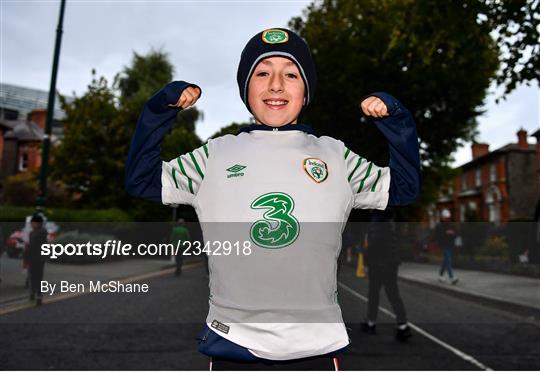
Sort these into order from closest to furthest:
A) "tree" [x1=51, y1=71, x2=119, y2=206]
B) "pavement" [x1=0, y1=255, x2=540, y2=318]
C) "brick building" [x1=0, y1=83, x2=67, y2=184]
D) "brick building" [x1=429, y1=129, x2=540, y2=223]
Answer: "pavement" [x1=0, y1=255, x2=540, y2=318] < "tree" [x1=51, y1=71, x2=119, y2=206] < "brick building" [x1=429, y1=129, x2=540, y2=223] < "brick building" [x1=0, y1=83, x2=67, y2=184]

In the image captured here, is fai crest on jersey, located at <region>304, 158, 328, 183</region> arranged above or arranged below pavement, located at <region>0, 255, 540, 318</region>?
above

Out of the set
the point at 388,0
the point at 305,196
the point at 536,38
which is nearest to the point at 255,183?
the point at 305,196

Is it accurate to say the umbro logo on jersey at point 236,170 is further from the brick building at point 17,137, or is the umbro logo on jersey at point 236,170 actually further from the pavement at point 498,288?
the brick building at point 17,137

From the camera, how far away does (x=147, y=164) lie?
1.69 m

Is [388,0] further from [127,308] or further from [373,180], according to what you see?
[373,180]

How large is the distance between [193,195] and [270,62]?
0.58 metres

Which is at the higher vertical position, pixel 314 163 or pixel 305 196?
pixel 314 163

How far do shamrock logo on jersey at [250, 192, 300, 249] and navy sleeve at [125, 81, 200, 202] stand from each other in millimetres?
413

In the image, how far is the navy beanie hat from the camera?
1809 mm

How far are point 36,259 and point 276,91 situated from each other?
8580 mm

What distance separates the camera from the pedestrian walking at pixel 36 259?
29.5ft

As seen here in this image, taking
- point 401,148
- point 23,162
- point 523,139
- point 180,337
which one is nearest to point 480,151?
point 523,139

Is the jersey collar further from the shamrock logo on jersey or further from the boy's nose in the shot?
the shamrock logo on jersey

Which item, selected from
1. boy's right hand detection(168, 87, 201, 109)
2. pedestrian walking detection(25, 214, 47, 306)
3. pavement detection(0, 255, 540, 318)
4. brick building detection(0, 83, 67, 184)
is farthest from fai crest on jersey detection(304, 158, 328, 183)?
brick building detection(0, 83, 67, 184)
